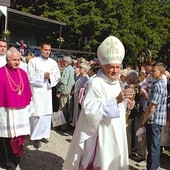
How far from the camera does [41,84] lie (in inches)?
277

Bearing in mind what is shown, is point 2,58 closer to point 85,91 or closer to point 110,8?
point 85,91

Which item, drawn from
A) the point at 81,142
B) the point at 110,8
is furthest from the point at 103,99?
the point at 110,8

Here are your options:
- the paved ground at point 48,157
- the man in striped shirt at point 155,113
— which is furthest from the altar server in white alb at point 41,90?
the man in striped shirt at point 155,113

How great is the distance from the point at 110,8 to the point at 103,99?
2499 centimetres

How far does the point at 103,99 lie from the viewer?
13.8 feet

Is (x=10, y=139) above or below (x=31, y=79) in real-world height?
below

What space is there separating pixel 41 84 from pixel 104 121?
9.81 ft

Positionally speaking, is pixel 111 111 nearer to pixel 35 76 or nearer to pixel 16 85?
pixel 16 85

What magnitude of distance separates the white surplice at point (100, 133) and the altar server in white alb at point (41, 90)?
2.73 m

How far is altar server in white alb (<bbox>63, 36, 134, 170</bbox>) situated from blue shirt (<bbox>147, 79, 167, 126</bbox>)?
0.85 m

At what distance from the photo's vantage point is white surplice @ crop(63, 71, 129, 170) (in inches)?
163

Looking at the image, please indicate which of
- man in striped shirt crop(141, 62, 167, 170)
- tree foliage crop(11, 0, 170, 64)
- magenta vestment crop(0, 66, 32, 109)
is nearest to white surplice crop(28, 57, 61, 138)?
magenta vestment crop(0, 66, 32, 109)

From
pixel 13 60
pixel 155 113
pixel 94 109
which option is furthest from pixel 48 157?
pixel 94 109

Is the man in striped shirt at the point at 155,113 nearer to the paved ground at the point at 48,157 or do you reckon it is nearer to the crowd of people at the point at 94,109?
the crowd of people at the point at 94,109
